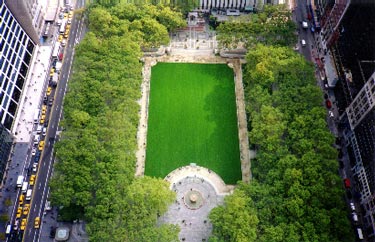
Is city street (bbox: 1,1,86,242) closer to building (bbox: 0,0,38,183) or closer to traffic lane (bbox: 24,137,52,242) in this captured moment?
traffic lane (bbox: 24,137,52,242)

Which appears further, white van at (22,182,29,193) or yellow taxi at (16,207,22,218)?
white van at (22,182,29,193)

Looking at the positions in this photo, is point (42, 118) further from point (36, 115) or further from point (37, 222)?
point (37, 222)

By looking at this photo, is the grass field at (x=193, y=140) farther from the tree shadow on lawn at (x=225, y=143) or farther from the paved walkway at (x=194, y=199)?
the paved walkway at (x=194, y=199)

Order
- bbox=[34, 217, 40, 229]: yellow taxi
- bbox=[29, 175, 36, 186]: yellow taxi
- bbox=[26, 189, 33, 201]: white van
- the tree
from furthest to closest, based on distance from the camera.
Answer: bbox=[29, 175, 36, 186]: yellow taxi
bbox=[26, 189, 33, 201]: white van
bbox=[34, 217, 40, 229]: yellow taxi
the tree

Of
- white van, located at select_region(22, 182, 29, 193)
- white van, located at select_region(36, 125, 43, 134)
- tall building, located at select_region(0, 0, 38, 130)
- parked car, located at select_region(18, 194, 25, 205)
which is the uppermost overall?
tall building, located at select_region(0, 0, 38, 130)

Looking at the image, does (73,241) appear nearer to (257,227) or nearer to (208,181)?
(208,181)

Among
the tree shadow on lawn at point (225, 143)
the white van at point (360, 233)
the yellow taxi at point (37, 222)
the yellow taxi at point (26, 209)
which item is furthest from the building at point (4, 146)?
the white van at point (360, 233)

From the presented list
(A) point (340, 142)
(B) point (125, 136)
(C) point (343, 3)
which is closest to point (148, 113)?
(B) point (125, 136)

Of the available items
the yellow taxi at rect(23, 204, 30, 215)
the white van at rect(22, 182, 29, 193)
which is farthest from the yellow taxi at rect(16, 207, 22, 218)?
the white van at rect(22, 182, 29, 193)
